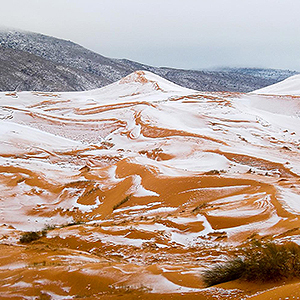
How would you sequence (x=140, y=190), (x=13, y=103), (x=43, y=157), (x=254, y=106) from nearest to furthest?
(x=140, y=190)
(x=43, y=157)
(x=254, y=106)
(x=13, y=103)

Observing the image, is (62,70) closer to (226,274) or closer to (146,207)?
(146,207)

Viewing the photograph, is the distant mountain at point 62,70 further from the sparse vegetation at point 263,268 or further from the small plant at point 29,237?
the sparse vegetation at point 263,268

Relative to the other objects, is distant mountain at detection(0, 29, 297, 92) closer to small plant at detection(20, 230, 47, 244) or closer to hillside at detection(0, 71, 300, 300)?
hillside at detection(0, 71, 300, 300)

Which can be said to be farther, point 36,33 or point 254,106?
point 36,33

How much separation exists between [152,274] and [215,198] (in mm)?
4243

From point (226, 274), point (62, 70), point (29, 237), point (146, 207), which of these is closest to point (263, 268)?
point (226, 274)

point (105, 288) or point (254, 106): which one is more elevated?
point (254, 106)

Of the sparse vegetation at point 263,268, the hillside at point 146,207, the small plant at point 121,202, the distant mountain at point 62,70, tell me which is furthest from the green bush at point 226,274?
the distant mountain at point 62,70

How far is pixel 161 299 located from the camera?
3.11m

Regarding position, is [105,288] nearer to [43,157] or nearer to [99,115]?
[43,157]

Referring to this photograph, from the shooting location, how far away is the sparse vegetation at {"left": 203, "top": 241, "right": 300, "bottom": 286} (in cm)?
316

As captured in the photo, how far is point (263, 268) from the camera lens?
319cm

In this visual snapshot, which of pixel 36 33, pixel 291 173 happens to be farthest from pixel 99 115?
pixel 36 33

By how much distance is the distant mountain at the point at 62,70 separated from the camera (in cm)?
8069
